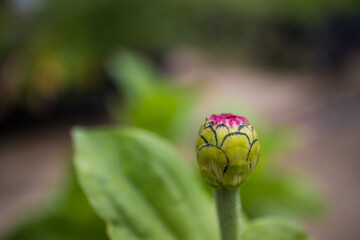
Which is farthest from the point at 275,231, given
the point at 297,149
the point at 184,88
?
the point at 297,149

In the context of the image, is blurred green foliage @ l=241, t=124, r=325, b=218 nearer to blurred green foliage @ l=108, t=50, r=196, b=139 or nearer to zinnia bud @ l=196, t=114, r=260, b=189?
blurred green foliage @ l=108, t=50, r=196, b=139

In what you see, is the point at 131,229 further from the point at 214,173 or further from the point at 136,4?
the point at 136,4

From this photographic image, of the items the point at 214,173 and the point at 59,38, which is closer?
the point at 214,173

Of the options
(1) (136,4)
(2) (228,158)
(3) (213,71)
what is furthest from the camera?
(3) (213,71)

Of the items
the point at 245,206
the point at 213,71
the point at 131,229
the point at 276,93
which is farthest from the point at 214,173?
the point at 213,71

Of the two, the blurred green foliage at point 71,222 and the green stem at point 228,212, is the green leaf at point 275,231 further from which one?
the blurred green foliage at point 71,222

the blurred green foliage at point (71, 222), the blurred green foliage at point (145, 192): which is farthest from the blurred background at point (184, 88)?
the blurred green foliage at point (145, 192)
